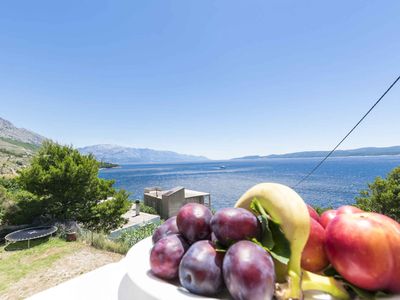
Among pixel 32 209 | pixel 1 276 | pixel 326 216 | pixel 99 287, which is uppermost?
Answer: pixel 326 216

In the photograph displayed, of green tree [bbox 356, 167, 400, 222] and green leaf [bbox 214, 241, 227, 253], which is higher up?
green leaf [bbox 214, 241, 227, 253]

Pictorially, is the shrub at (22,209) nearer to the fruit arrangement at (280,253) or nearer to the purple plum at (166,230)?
the purple plum at (166,230)

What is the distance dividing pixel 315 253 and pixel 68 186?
949cm

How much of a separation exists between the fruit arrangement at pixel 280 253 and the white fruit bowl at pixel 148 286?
31 mm

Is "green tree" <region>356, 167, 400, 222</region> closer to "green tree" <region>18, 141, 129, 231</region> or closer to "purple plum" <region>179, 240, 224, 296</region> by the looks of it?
"green tree" <region>18, 141, 129, 231</region>

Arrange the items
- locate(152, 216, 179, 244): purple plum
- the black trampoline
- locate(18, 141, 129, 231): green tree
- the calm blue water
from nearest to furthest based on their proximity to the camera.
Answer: locate(152, 216, 179, 244): purple plum
the black trampoline
locate(18, 141, 129, 231): green tree
the calm blue water

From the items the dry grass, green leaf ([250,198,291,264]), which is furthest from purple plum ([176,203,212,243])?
the dry grass

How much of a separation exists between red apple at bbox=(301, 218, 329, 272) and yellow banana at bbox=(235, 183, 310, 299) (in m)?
0.08

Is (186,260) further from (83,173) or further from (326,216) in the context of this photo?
(83,173)

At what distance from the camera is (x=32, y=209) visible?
318 inches

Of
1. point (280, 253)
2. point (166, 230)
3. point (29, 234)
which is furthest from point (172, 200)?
point (280, 253)

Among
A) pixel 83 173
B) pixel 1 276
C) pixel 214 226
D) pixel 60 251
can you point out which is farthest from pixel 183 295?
pixel 83 173

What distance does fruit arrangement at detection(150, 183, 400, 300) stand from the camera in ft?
2.04

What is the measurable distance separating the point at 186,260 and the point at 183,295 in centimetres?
13
